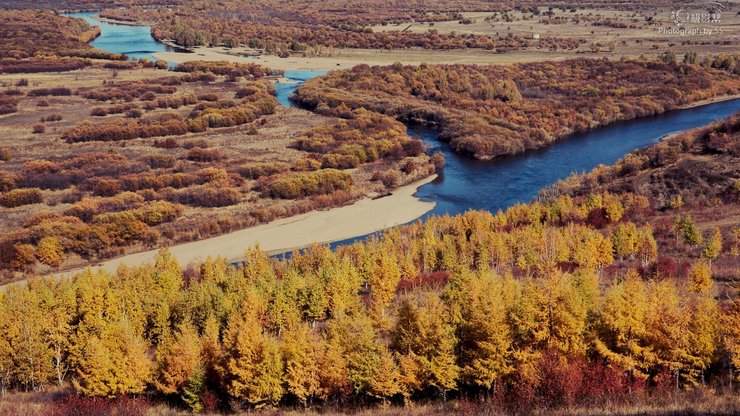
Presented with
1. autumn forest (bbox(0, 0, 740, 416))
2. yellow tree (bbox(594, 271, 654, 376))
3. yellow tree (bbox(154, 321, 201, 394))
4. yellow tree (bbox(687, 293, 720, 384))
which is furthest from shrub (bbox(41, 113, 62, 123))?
yellow tree (bbox(687, 293, 720, 384))

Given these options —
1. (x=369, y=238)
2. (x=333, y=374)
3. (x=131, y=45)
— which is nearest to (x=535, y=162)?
(x=369, y=238)

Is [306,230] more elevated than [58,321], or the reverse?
[58,321]

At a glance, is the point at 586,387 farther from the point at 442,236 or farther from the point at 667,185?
the point at 667,185

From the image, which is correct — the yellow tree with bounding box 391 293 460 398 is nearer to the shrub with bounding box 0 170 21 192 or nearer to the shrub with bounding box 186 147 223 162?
the shrub with bounding box 0 170 21 192

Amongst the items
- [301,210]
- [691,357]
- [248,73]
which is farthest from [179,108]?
[691,357]

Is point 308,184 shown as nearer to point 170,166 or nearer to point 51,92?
point 170,166

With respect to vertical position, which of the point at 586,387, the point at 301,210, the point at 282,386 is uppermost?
the point at 586,387
